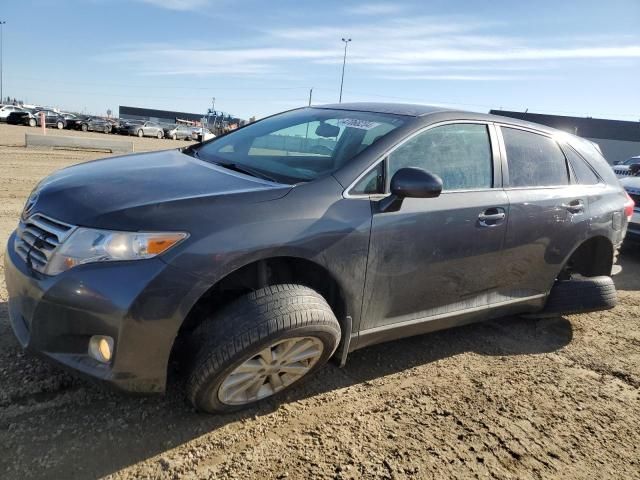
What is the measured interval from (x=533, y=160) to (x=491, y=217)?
807 mm

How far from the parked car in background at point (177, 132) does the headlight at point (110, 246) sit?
42287 millimetres

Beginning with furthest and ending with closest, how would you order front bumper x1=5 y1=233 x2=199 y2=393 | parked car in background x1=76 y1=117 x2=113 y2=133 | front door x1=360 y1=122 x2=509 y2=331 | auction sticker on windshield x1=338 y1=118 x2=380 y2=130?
parked car in background x1=76 y1=117 x2=113 y2=133 → auction sticker on windshield x1=338 y1=118 x2=380 y2=130 → front door x1=360 y1=122 x2=509 y2=331 → front bumper x1=5 y1=233 x2=199 y2=393

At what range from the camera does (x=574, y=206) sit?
3625 millimetres

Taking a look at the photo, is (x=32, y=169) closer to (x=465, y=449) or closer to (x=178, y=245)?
(x=178, y=245)

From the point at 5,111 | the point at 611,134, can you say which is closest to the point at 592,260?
the point at 5,111

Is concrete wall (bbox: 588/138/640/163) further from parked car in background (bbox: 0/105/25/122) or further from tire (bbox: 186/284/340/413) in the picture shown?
tire (bbox: 186/284/340/413)

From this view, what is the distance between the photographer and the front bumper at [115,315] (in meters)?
2.00

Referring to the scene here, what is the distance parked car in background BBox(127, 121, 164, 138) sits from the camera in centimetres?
3856

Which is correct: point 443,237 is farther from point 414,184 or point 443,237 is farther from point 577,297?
Answer: point 577,297

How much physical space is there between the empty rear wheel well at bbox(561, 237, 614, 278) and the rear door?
376 mm

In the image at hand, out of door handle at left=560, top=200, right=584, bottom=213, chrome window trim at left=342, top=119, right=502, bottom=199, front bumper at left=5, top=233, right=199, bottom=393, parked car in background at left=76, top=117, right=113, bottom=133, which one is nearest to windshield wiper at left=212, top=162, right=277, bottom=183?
chrome window trim at left=342, top=119, right=502, bottom=199

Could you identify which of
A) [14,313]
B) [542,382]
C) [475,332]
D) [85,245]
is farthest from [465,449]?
[14,313]

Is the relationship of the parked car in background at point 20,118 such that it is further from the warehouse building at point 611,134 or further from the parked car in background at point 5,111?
the warehouse building at point 611,134

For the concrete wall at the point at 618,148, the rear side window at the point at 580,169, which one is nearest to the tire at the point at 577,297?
the rear side window at the point at 580,169
